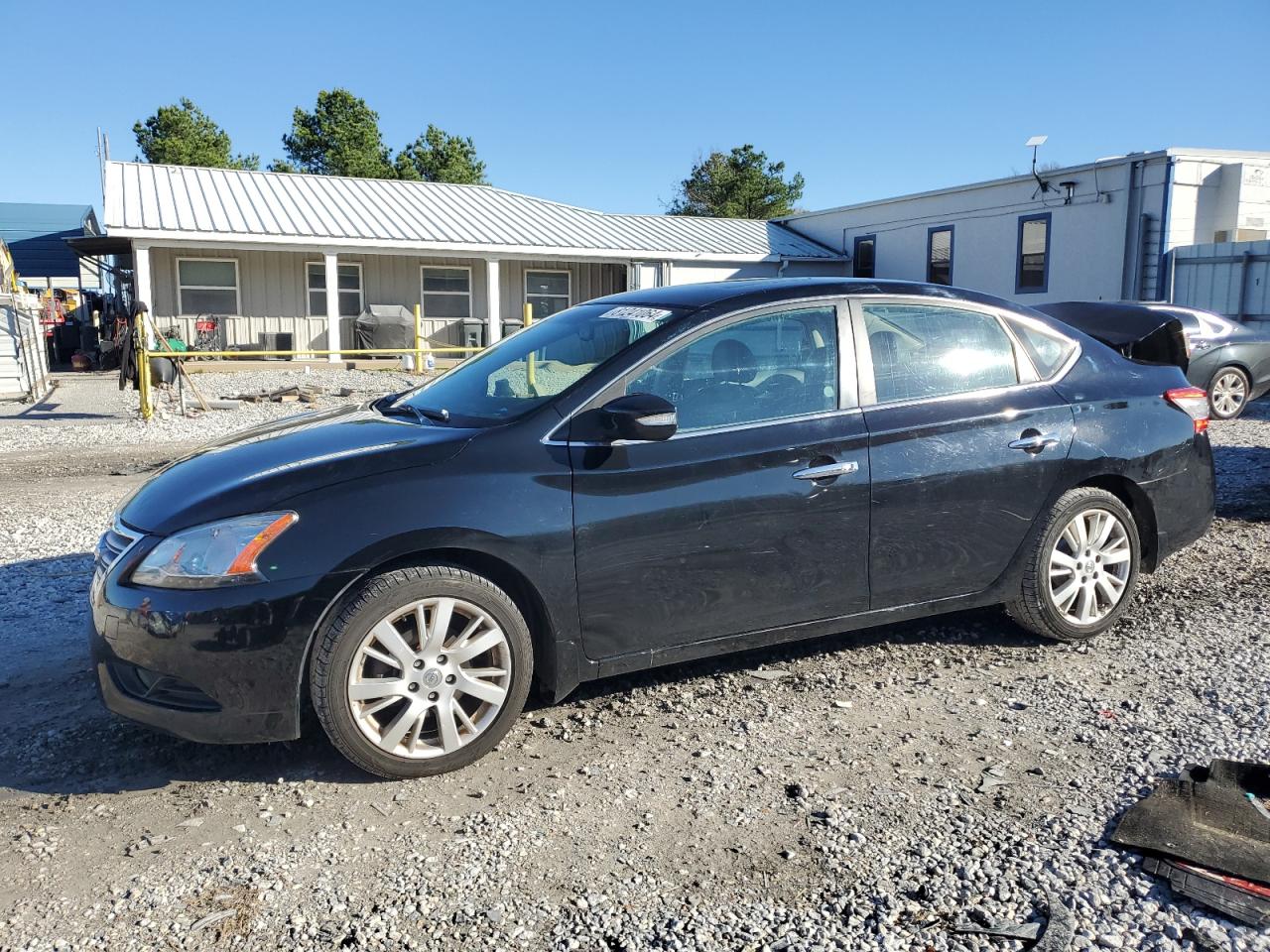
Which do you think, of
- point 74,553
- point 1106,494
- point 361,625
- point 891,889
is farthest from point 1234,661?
point 74,553

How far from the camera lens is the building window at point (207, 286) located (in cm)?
2408

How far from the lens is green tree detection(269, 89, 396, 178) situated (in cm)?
5162

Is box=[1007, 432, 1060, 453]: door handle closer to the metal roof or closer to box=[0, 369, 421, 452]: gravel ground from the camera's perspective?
box=[0, 369, 421, 452]: gravel ground

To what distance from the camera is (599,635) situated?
3.78 metres

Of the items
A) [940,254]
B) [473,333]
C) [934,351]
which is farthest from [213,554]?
[940,254]

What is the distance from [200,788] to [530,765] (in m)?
1.13

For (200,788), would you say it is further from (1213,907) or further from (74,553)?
(74,553)

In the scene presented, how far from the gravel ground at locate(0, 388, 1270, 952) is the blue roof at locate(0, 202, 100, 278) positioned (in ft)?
102

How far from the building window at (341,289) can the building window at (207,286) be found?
1.78m

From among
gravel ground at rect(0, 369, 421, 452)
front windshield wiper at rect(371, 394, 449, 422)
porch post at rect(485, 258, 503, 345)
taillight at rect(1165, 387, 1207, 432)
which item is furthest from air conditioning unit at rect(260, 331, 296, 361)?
taillight at rect(1165, 387, 1207, 432)

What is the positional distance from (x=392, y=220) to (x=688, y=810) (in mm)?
24553

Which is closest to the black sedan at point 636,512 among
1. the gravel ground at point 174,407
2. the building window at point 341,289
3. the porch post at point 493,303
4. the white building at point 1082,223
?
the gravel ground at point 174,407

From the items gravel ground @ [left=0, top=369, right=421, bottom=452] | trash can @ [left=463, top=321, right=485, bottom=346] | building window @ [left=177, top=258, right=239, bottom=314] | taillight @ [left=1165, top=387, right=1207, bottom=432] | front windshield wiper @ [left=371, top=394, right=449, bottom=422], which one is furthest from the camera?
trash can @ [left=463, top=321, right=485, bottom=346]

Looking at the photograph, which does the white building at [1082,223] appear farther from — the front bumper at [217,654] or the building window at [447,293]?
the front bumper at [217,654]
